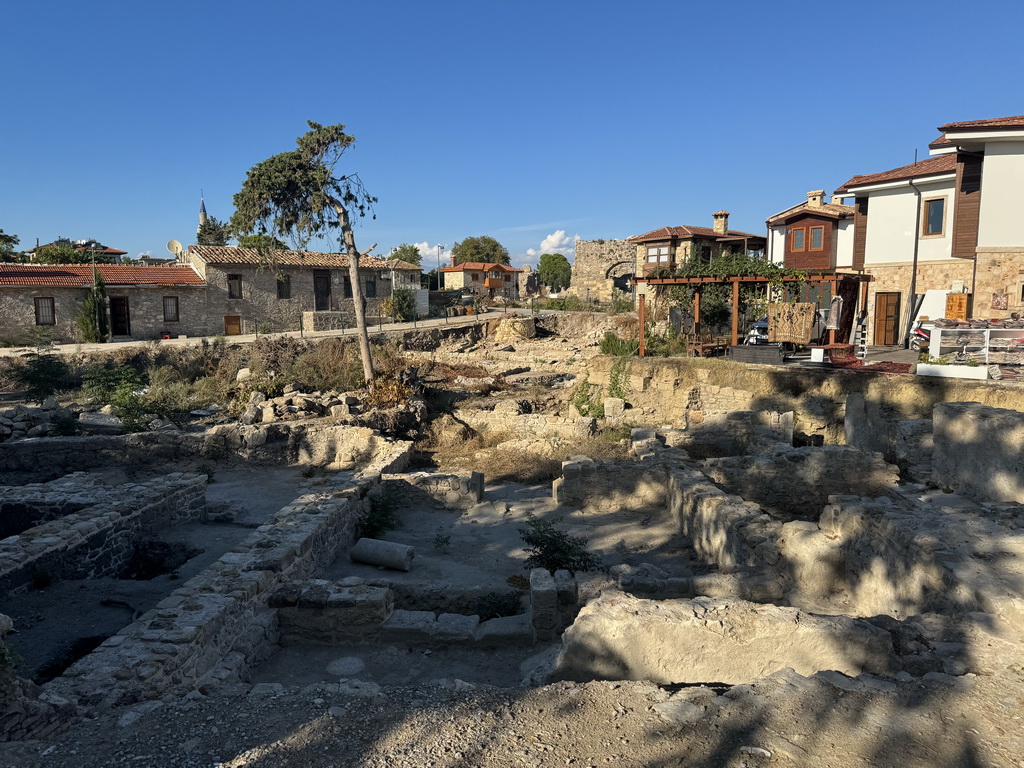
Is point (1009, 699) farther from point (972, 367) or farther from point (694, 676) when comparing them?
point (972, 367)

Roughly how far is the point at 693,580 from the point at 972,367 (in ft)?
33.7

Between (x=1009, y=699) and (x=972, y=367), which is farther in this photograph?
(x=972, y=367)

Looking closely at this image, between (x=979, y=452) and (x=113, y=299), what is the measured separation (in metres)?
34.8

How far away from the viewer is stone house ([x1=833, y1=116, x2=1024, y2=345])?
58.2 feet

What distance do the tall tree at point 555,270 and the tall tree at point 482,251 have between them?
18.9ft

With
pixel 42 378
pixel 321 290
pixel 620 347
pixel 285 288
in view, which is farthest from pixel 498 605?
pixel 321 290

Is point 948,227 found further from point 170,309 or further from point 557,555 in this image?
point 170,309

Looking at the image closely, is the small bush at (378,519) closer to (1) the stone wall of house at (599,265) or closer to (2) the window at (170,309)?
(2) the window at (170,309)

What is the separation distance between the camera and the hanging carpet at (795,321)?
59.3ft

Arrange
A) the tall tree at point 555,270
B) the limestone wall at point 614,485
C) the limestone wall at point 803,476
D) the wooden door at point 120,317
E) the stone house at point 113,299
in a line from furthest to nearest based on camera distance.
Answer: the tall tree at point 555,270 < the wooden door at point 120,317 < the stone house at point 113,299 < the limestone wall at point 614,485 < the limestone wall at point 803,476

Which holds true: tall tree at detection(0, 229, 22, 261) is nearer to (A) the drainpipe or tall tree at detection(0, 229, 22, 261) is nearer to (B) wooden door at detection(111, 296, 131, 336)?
(B) wooden door at detection(111, 296, 131, 336)

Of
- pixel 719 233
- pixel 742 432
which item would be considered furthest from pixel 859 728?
pixel 719 233

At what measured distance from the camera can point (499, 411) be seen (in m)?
18.3

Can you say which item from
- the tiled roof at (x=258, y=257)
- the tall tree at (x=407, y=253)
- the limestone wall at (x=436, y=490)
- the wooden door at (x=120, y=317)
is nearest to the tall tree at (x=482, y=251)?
the tall tree at (x=407, y=253)
